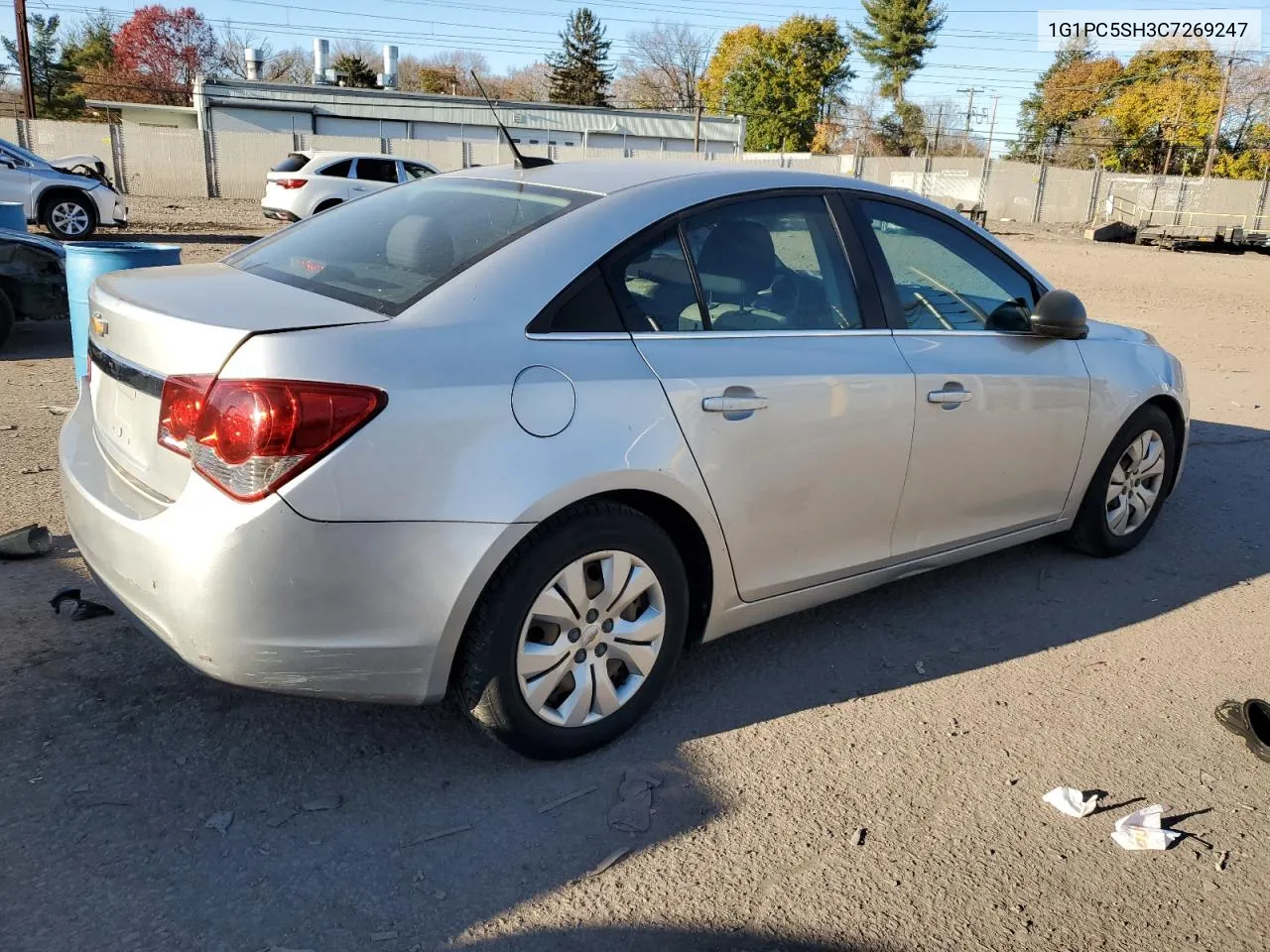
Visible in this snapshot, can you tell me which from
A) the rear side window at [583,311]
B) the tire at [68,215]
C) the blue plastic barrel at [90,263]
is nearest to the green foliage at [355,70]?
the tire at [68,215]

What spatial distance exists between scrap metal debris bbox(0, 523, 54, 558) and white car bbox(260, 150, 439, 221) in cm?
1799

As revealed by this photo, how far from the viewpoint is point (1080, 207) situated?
4416 centimetres

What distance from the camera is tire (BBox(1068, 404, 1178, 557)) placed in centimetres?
458

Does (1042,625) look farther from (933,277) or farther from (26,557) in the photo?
(26,557)

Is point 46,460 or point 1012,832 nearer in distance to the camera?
point 1012,832

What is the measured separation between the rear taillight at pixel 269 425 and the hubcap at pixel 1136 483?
354cm

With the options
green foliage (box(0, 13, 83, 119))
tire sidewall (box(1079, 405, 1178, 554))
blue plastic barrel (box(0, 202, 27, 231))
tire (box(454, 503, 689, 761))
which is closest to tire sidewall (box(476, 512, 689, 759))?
tire (box(454, 503, 689, 761))

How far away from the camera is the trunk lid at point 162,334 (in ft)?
8.18

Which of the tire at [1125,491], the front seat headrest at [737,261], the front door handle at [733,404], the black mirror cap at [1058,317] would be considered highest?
the front seat headrest at [737,261]

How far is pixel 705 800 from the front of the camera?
284cm

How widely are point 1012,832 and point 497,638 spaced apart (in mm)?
1465

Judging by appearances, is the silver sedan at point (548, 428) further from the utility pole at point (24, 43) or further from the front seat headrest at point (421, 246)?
the utility pole at point (24, 43)

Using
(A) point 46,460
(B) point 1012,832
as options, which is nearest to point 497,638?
(B) point 1012,832

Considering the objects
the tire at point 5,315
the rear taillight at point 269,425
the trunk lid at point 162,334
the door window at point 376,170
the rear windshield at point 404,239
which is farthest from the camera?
the door window at point 376,170
